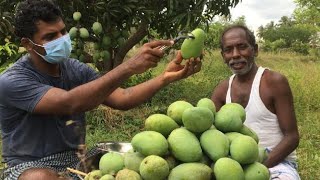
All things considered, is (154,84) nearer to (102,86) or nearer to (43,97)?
(102,86)

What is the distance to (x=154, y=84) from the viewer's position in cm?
245

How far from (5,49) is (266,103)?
12.4 feet

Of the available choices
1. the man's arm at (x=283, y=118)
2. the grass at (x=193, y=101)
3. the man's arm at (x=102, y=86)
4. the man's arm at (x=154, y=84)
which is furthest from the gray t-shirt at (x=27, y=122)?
the grass at (x=193, y=101)

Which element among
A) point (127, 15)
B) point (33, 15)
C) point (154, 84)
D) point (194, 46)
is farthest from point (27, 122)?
point (127, 15)

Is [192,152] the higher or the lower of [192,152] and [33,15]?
the lower

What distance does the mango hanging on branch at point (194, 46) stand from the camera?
228cm

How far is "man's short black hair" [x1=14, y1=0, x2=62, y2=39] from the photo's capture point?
92.2 inches

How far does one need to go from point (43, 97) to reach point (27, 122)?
28cm

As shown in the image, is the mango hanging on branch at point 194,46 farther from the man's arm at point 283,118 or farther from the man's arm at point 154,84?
the man's arm at point 283,118

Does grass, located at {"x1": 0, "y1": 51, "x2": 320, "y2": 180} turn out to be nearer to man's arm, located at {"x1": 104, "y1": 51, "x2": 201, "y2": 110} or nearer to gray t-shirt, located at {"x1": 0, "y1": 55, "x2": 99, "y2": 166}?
man's arm, located at {"x1": 104, "y1": 51, "x2": 201, "y2": 110}

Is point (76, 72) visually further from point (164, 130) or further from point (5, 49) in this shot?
point (5, 49)

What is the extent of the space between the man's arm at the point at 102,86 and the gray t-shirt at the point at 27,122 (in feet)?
0.52

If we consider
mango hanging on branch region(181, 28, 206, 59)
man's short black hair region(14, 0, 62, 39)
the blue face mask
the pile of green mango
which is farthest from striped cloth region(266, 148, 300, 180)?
man's short black hair region(14, 0, 62, 39)

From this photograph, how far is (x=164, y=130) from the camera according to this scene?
1.70m
